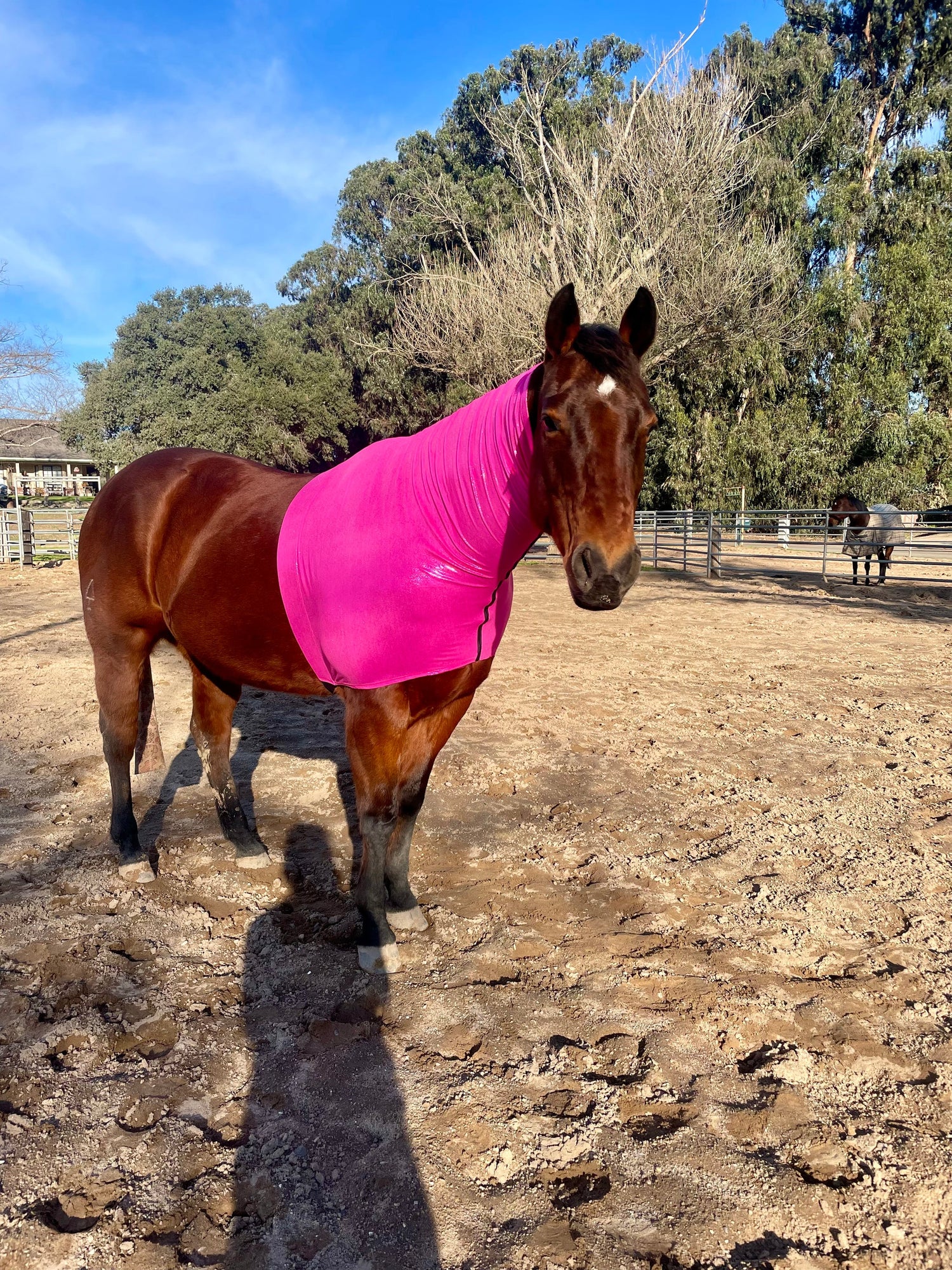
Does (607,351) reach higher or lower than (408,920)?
higher

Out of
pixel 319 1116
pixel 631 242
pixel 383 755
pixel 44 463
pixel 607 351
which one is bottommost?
pixel 319 1116

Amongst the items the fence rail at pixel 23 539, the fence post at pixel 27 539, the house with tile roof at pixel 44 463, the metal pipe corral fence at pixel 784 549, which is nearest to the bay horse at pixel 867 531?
the metal pipe corral fence at pixel 784 549

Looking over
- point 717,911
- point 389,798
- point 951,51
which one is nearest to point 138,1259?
point 389,798

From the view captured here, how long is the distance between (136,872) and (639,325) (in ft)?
9.06

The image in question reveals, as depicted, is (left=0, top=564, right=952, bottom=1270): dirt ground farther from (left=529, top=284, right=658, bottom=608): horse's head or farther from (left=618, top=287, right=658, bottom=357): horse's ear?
(left=618, top=287, right=658, bottom=357): horse's ear

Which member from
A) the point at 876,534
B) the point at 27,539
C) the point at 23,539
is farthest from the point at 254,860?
the point at 27,539

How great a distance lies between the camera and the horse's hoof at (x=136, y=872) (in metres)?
2.86

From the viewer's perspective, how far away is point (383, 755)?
90.9 inches

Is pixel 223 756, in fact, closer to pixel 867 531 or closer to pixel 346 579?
pixel 346 579

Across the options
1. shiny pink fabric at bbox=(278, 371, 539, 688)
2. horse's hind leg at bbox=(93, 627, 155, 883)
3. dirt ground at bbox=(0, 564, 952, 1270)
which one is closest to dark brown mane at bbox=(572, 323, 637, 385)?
shiny pink fabric at bbox=(278, 371, 539, 688)

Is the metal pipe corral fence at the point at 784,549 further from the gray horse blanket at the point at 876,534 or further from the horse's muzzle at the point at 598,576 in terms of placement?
the horse's muzzle at the point at 598,576

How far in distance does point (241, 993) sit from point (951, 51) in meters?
32.8

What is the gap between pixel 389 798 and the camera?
7.76 ft

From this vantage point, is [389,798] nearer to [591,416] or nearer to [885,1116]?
[591,416]
